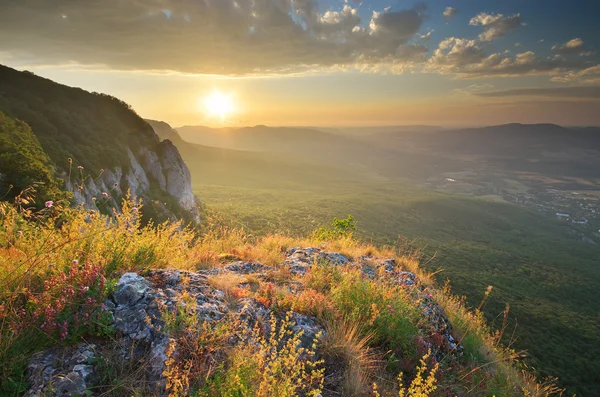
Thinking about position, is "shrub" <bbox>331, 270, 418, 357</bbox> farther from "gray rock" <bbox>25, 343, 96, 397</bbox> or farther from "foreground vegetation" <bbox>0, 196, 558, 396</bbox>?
"gray rock" <bbox>25, 343, 96, 397</bbox>

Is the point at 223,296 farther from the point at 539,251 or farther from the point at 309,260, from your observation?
the point at 539,251

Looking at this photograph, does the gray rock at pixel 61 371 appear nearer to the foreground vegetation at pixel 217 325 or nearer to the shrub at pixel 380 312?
the foreground vegetation at pixel 217 325

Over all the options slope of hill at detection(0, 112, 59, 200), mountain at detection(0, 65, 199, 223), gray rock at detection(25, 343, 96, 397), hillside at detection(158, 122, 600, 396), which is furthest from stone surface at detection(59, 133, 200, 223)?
gray rock at detection(25, 343, 96, 397)

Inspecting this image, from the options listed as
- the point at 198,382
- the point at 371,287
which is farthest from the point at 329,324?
the point at 198,382

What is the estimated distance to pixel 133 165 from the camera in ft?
149

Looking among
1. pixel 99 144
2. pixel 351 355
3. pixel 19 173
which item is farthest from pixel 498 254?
→ pixel 19 173

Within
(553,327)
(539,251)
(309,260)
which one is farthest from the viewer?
(539,251)

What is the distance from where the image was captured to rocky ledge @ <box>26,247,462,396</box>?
9.50ft

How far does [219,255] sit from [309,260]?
7.55 ft

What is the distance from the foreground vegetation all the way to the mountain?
2899 centimetres

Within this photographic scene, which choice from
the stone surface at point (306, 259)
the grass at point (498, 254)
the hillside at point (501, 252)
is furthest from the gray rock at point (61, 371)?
the grass at point (498, 254)

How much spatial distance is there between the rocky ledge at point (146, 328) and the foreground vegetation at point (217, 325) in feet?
0.38

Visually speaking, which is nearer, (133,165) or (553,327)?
(133,165)

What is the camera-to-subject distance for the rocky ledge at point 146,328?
9.50 ft
